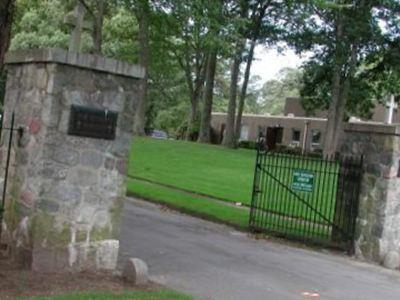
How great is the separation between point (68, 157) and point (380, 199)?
742 cm

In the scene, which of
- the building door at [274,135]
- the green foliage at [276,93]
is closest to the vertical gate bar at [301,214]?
the building door at [274,135]

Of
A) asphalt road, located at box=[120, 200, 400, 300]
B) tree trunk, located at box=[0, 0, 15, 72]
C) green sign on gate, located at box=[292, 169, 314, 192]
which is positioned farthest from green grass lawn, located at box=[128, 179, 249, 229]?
tree trunk, located at box=[0, 0, 15, 72]

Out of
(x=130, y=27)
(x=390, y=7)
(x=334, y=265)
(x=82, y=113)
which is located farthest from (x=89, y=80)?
(x=130, y=27)

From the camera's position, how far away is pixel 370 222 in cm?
1438

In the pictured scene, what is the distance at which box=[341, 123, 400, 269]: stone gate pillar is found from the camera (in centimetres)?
1409

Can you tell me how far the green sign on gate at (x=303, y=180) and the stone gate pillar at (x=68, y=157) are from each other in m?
6.67

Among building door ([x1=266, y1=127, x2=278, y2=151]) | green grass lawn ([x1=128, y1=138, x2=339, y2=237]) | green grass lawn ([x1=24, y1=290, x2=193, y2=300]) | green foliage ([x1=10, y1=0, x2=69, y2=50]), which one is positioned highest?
green foliage ([x1=10, y1=0, x2=69, y2=50])

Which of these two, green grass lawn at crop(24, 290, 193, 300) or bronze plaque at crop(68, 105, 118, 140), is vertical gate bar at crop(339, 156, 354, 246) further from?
green grass lawn at crop(24, 290, 193, 300)

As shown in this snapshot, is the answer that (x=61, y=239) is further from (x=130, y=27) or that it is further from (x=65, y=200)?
(x=130, y=27)

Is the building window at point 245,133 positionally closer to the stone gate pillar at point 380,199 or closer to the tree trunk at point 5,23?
the stone gate pillar at point 380,199

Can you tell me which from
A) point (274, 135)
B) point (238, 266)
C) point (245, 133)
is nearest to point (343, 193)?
point (238, 266)

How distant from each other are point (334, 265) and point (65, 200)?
230 inches

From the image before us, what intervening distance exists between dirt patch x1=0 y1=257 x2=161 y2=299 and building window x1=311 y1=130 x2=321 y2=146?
5357cm

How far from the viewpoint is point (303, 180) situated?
15375 mm
